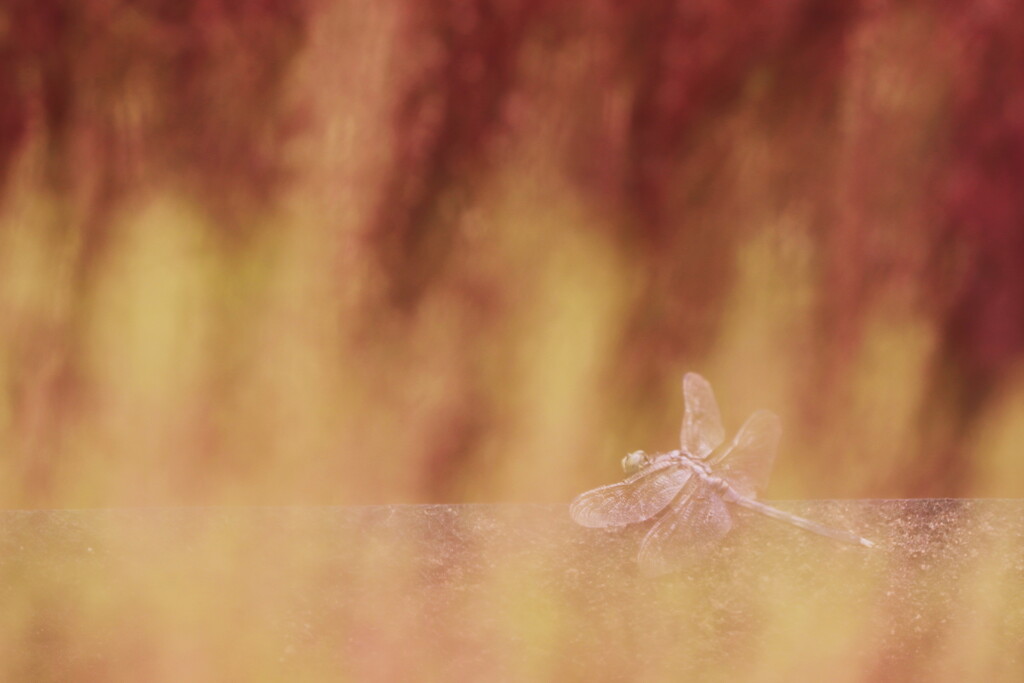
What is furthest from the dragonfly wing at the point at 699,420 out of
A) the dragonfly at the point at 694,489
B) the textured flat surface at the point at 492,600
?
the textured flat surface at the point at 492,600

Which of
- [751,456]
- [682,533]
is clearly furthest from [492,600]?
[751,456]

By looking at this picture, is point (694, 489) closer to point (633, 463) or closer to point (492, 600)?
point (633, 463)

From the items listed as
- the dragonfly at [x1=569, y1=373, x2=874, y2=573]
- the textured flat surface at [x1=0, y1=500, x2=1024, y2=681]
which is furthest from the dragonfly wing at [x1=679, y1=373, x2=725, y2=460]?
the textured flat surface at [x1=0, y1=500, x2=1024, y2=681]

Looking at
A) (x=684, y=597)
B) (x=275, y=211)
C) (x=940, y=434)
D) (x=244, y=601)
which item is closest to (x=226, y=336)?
A: (x=275, y=211)

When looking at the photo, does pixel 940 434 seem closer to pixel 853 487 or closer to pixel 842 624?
pixel 853 487

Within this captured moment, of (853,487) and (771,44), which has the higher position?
(771,44)

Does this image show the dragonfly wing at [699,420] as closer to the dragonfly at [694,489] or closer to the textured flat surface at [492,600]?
the dragonfly at [694,489]
